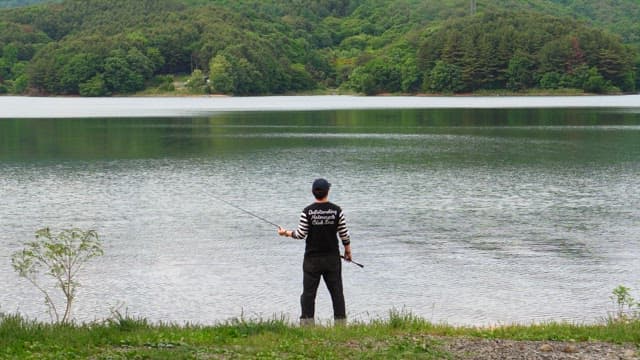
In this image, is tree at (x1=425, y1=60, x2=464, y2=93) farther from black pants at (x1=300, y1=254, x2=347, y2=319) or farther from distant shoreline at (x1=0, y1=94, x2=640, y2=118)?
black pants at (x1=300, y1=254, x2=347, y2=319)

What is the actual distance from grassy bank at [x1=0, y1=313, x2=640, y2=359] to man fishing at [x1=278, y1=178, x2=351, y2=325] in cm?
65

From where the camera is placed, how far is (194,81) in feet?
610

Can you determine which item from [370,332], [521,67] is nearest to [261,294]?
[370,332]

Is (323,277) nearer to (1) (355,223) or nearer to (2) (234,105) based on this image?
(1) (355,223)

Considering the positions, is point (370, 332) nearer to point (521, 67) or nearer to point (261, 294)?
point (261, 294)

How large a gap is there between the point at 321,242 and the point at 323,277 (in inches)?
19.9

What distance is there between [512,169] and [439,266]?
2072cm

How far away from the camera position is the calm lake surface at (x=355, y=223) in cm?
1688

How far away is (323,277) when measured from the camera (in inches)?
485

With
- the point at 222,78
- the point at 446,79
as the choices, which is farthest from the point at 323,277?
the point at 222,78

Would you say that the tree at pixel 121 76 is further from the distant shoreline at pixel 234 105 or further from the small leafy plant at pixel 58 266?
the small leafy plant at pixel 58 266

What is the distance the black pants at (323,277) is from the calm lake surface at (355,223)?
298cm

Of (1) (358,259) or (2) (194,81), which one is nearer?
(1) (358,259)

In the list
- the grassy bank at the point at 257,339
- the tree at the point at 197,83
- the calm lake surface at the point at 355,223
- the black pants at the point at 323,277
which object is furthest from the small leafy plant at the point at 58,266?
the tree at the point at 197,83
